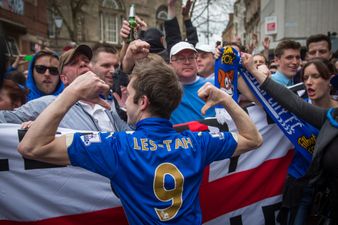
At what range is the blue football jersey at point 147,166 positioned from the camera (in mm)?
1645

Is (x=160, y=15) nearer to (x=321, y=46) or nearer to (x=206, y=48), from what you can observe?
(x=321, y=46)

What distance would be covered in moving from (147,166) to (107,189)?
0.80 m

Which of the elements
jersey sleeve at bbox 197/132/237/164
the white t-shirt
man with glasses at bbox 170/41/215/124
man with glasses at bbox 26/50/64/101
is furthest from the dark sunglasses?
jersey sleeve at bbox 197/132/237/164

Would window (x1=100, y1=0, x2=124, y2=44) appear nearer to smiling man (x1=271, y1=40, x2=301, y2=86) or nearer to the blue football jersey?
smiling man (x1=271, y1=40, x2=301, y2=86)

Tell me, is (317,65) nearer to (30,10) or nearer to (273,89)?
(273,89)

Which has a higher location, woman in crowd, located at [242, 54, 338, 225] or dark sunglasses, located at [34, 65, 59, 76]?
dark sunglasses, located at [34, 65, 59, 76]

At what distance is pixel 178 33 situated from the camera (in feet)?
13.1

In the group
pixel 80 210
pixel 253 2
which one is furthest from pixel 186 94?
pixel 253 2

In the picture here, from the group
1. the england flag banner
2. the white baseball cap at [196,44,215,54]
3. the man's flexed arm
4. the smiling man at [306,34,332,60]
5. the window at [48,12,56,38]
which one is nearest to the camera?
the man's flexed arm

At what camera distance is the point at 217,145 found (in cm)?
185

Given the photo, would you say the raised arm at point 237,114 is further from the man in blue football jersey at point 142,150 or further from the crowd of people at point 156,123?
the man in blue football jersey at point 142,150

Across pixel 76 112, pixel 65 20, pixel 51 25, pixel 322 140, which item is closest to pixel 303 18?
pixel 65 20

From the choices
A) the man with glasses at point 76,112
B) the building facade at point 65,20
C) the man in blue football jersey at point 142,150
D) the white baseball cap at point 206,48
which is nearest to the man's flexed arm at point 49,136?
the man in blue football jersey at point 142,150

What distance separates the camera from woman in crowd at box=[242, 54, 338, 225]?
2.31m
